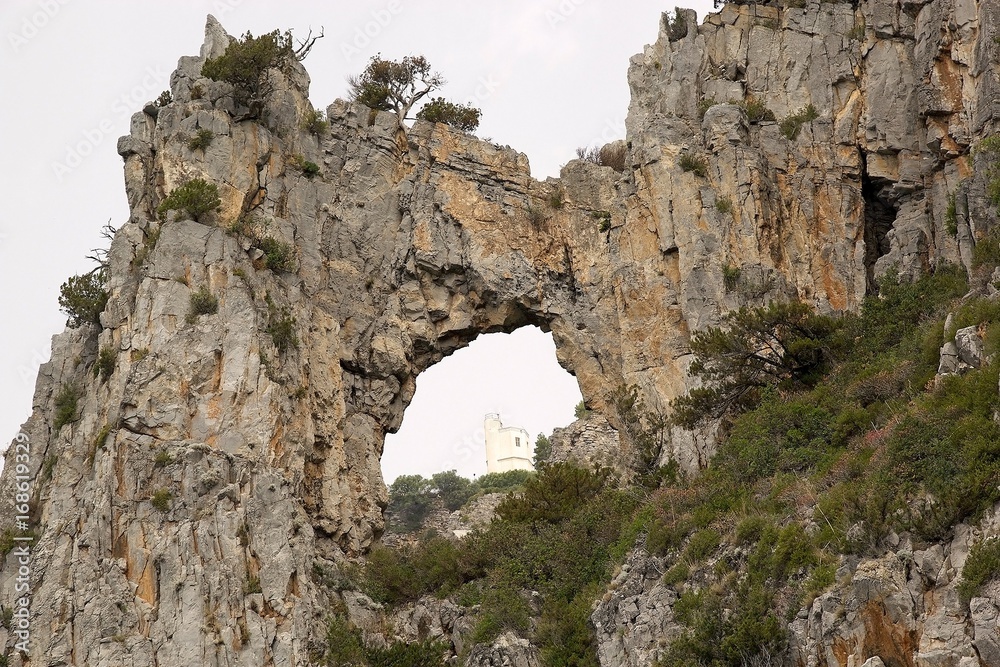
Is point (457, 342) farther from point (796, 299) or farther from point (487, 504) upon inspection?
point (796, 299)

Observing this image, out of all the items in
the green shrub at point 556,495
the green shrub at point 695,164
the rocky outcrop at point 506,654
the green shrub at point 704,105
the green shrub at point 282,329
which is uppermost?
the green shrub at point 704,105

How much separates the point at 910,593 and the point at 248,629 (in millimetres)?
16738

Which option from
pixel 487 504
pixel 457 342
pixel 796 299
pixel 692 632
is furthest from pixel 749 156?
pixel 692 632

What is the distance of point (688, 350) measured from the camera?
36.7 meters

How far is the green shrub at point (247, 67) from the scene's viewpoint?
126 feet

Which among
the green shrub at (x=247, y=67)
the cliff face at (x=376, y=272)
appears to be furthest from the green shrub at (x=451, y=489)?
the green shrub at (x=247, y=67)

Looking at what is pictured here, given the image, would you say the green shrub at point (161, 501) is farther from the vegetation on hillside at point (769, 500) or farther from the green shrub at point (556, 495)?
the green shrub at point (556, 495)

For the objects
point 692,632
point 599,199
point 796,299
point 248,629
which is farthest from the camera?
point 599,199

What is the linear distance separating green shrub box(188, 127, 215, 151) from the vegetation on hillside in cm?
1367

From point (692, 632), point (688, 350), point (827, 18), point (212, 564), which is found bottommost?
point (692, 632)

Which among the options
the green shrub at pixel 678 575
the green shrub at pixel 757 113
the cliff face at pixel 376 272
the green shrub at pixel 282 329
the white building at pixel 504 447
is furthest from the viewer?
the white building at pixel 504 447

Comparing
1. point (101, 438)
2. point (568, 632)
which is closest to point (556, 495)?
point (568, 632)

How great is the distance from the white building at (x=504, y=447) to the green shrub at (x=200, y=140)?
46164 millimetres

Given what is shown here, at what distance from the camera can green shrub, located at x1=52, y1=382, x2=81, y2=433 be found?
34.6 meters
